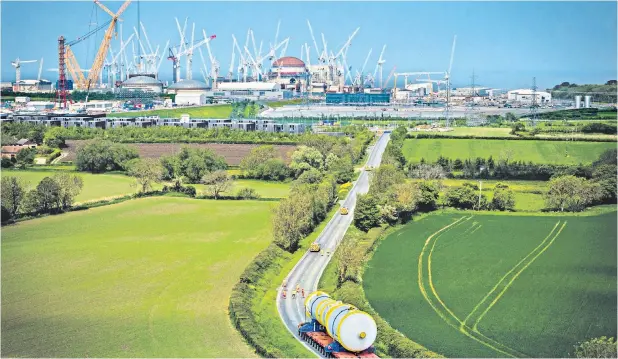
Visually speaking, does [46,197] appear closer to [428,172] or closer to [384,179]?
[384,179]

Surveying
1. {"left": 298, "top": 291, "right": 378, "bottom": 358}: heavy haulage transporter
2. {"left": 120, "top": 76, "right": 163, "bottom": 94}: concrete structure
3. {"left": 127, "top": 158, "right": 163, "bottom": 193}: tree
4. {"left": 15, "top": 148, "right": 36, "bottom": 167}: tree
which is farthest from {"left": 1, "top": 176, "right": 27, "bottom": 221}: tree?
{"left": 120, "top": 76, "right": 163, "bottom": 94}: concrete structure

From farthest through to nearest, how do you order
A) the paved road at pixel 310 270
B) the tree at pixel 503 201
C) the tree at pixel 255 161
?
1. the tree at pixel 255 161
2. the tree at pixel 503 201
3. the paved road at pixel 310 270

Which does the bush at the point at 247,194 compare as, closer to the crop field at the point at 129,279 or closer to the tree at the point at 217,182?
the tree at the point at 217,182

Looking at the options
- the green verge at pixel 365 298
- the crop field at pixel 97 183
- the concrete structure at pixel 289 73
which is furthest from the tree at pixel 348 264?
the concrete structure at pixel 289 73

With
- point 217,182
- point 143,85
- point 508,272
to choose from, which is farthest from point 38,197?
point 143,85

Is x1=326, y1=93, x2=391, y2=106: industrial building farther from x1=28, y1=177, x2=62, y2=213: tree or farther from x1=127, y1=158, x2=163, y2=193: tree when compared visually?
x1=28, y1=177, x2=62, y2=213: tree
